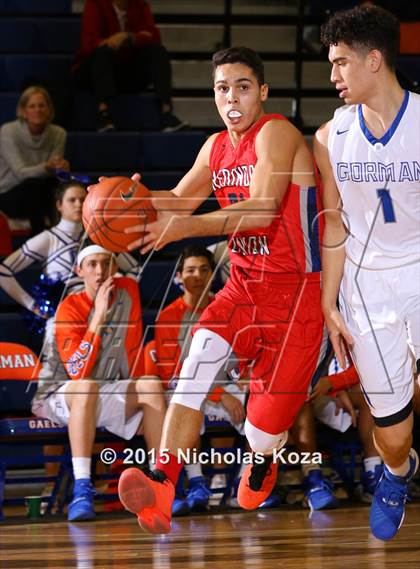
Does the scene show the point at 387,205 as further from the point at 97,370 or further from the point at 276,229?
the point at 97,370

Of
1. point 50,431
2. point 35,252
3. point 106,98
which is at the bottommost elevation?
point 50,431

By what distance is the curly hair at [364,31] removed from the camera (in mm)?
3809

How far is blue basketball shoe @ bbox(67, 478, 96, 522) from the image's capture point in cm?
526

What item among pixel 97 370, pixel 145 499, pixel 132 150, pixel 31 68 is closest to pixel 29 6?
pixel 31 68

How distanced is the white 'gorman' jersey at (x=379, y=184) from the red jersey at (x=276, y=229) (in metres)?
0.17

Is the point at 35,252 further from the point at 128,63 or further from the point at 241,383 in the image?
the point at 128,63

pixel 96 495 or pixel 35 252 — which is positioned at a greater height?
pixel 35 252

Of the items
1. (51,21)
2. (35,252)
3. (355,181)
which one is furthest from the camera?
Answer: (51,21)

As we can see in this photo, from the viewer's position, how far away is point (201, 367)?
3791 millimetres

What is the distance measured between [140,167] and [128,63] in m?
0.74

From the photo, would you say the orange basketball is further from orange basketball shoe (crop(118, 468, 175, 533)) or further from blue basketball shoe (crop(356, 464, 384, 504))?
blue basketball shoe (crop(356, 464, 384, 504))

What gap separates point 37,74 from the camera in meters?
7.57

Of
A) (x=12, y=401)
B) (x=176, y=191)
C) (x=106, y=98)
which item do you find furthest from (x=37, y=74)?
(x=176, y=191)

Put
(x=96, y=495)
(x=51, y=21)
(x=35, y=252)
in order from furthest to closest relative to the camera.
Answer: (x=51, y=21)
(x=35, y=252)
(x=96, y=495)
